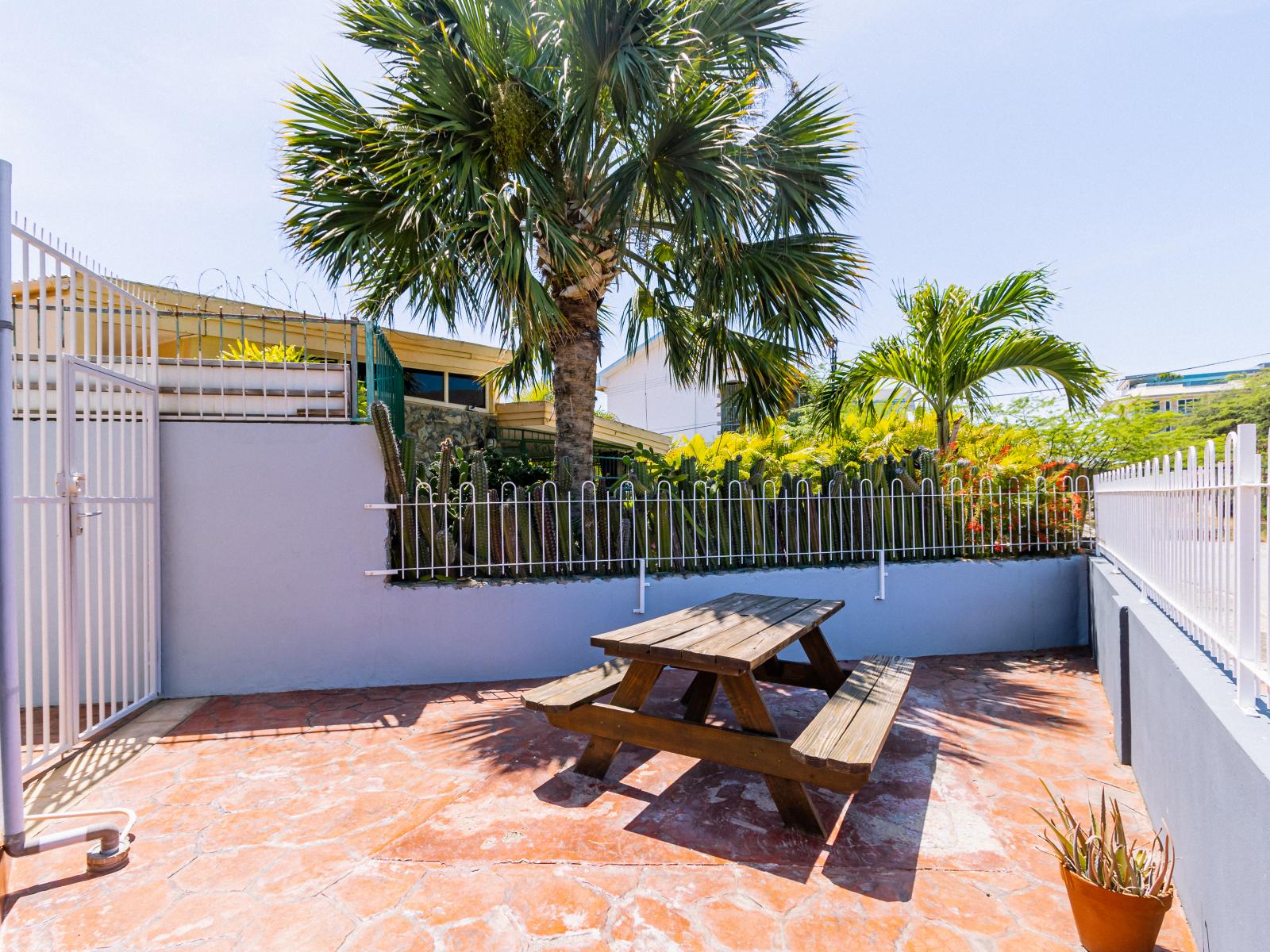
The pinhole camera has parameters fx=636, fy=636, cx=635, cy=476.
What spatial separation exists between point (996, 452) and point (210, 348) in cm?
1048

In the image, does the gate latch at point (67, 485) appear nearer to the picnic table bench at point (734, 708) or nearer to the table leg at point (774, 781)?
the picnic table bench at point (734, 708)

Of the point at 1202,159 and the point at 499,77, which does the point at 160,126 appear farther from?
the point at 1202,159

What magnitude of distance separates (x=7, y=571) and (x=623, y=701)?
8.85ft

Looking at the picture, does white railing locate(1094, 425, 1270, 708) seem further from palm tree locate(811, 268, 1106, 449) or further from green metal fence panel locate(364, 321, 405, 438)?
green metal fence panel locate(364, 321, 405, 438)

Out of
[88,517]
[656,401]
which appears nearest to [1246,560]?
[88,517]

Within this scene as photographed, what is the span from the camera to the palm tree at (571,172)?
4895 mm

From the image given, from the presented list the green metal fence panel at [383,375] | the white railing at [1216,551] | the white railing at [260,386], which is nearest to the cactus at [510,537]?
the green metal fence panel at [383,375]

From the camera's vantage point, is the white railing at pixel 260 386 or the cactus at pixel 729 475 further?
the cactus at pixel 729 475

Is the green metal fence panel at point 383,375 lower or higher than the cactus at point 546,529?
→ higher

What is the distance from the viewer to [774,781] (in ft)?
9.57

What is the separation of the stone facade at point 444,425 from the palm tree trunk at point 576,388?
12.5 ft

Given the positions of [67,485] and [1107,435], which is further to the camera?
[1107,435]

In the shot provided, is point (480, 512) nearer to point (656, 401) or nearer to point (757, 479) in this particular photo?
point (757, 479)

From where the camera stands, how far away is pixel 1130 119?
24.0 ft
